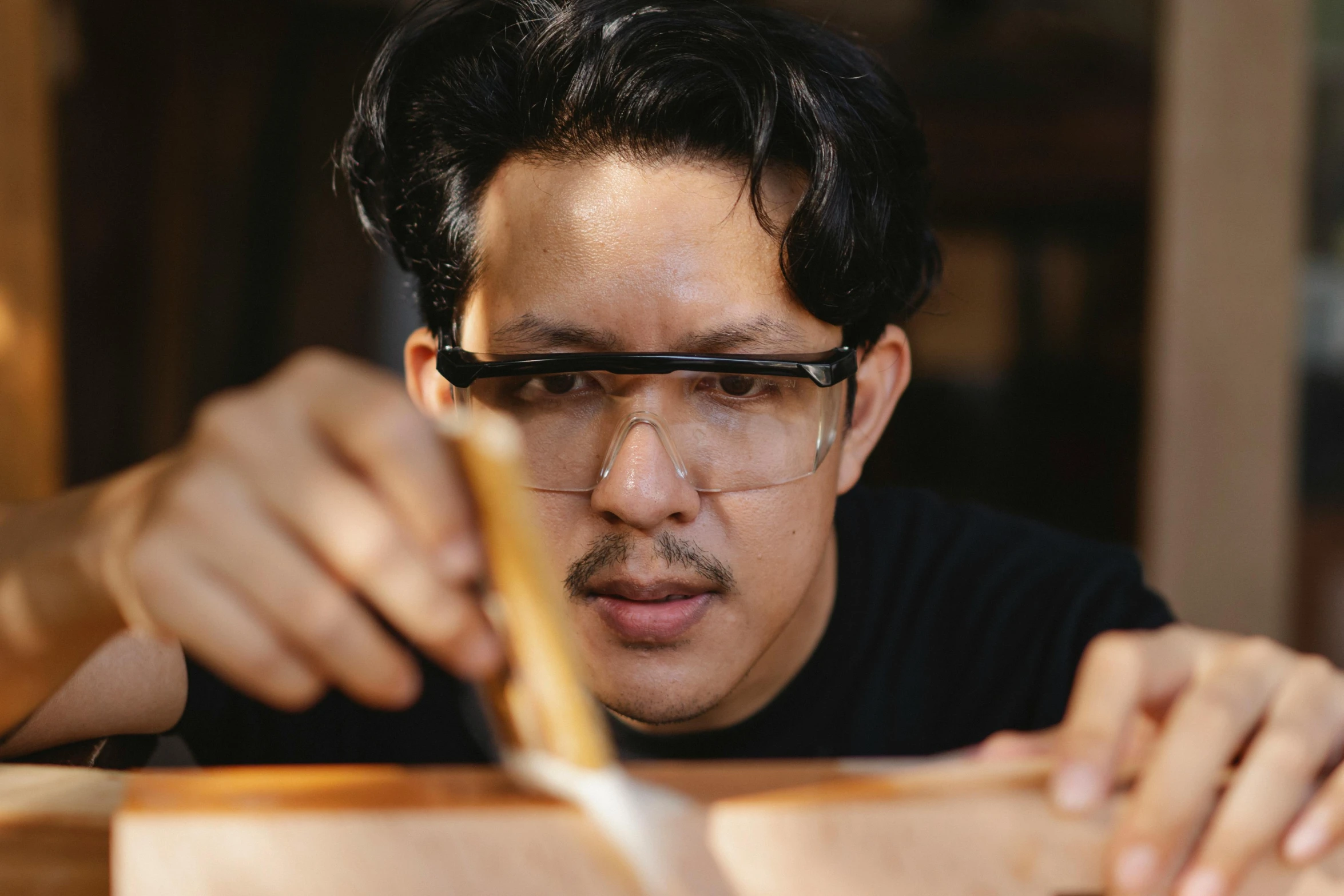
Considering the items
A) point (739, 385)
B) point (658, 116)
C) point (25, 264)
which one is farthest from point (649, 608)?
point (25, 264)

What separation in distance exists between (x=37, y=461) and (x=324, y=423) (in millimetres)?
1620

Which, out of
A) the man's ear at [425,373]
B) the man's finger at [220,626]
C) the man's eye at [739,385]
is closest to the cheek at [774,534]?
the man's eye at [739,385]

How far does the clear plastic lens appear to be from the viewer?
1242 millimetres

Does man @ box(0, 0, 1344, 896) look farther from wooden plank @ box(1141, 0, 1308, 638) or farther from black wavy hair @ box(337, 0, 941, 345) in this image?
wooden plank @ box(1141, 0, 1308, 638)

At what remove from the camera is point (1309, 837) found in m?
0.67

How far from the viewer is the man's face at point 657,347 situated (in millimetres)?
1229

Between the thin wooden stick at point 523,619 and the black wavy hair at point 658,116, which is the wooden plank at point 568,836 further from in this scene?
the black wavy hair at point 658,116

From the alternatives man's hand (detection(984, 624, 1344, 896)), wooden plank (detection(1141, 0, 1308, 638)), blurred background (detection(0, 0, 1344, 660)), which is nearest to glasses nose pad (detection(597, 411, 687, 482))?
man's hand (detection(984, 624, 1344, 896))

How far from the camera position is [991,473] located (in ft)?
16.9

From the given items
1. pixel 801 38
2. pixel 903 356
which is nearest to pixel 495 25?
pixel 801 38

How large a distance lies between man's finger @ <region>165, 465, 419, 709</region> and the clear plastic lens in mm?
621

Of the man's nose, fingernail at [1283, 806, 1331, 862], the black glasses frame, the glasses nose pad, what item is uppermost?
the black glasses frame

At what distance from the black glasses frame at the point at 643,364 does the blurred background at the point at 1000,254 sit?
73cm

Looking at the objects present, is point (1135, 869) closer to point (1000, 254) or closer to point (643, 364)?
point (643, 364)
